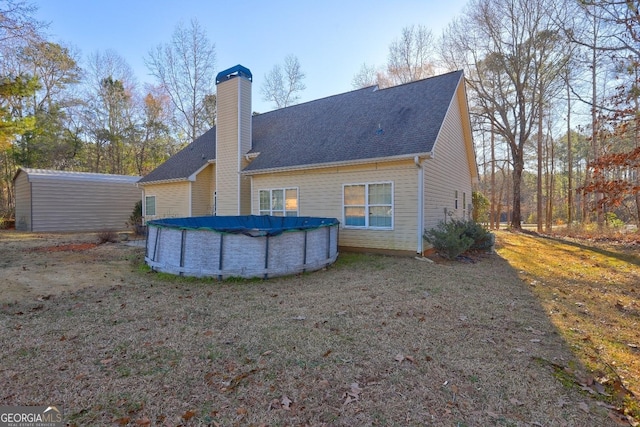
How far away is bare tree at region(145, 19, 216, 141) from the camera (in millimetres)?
24109

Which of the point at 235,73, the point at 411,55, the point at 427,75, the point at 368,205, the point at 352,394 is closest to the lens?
the point at 352,394

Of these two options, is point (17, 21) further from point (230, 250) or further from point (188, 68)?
point (188, 68)

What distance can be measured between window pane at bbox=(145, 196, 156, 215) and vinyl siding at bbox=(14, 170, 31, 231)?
19.5 ft

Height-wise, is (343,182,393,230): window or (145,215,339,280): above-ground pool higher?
(343,182,393,230): window

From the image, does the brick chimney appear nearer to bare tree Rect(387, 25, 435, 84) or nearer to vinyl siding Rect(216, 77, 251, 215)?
→ vinyl siding Rect(216, 77, 251, 215)

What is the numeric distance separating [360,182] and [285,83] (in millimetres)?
19622

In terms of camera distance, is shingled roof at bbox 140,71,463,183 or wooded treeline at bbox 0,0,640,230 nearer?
shingled roof at bbox 140,71,463,183

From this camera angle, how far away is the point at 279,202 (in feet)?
38.2

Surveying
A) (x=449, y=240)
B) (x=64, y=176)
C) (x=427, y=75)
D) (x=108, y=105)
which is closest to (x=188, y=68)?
(x=108, y=105)

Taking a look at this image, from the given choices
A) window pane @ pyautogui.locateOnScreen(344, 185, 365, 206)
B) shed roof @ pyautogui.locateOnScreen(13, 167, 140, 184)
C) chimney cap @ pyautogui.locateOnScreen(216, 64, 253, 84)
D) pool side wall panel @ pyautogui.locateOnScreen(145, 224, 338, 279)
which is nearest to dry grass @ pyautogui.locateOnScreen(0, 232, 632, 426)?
pool side wall panel @ pyautogui.locateOnScreen(145, 224, 338, 279)

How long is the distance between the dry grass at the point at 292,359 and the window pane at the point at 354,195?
4459 millimetres

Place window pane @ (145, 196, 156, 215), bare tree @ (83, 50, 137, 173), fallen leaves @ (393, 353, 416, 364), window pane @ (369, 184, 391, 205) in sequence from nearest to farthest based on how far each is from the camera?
fallen leaves @ (393, 353, 416, 364), window pane @ (369, 184, 391, 205), window pane @ (145, 196, 156, 215), bare tree @ (83, 50, 137, 173)

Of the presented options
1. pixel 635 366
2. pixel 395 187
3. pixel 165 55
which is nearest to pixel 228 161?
pixel 395 187

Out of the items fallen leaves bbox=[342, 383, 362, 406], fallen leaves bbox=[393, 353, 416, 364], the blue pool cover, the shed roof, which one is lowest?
fallen leaves bbox=[342, 383, 362, 406]
